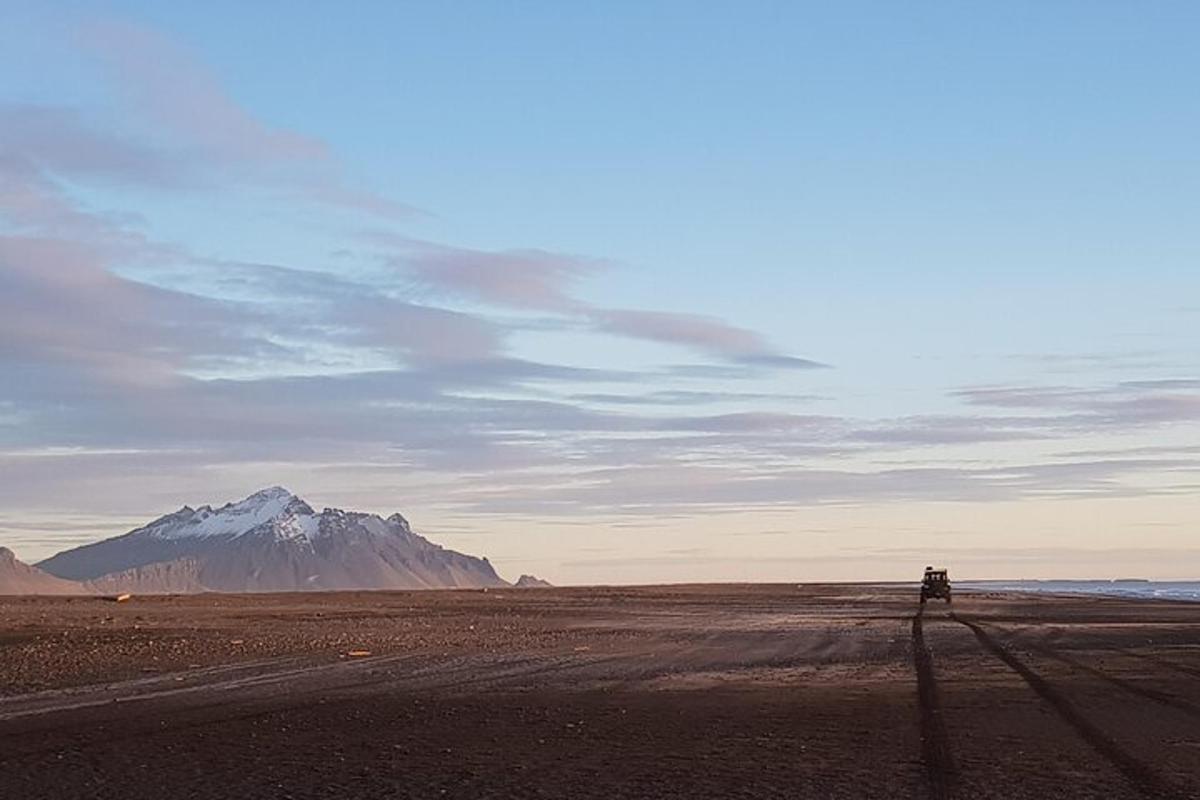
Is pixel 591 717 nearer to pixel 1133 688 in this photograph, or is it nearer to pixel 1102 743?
pixel 1102 743

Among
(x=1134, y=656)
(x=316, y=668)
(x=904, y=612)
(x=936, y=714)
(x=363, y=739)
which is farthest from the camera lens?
(x=904, y=612)

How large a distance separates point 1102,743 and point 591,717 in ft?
25.5

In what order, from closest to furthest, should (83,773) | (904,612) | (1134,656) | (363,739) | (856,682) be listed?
(83,773)
(363,739)
(856,682)
(1134,656)
(904,612)

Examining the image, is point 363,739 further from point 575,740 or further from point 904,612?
point 904,612

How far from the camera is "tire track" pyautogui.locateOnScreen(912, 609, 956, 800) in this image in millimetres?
16328

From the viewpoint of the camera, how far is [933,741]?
65.7 ft

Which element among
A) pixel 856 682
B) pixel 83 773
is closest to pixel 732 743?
pixel 83 773

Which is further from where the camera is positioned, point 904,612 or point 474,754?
point 904,612

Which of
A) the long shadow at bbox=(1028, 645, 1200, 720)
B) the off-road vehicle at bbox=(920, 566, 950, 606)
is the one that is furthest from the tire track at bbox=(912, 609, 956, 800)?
the off-road vehicle at bbox=(920, 566, 950, 606)

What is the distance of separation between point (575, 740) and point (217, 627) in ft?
116

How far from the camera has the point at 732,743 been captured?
2014 cm

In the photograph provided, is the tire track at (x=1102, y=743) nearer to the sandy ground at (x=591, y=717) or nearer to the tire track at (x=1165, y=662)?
the sandy ground at (x=591, y=717)

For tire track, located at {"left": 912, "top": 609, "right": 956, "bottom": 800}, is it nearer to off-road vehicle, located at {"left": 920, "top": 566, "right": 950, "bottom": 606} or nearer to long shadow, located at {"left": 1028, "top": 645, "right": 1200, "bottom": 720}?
long shadow, located at {"left": 1028, "top": 645, "right": 1200, "bottom": 720}

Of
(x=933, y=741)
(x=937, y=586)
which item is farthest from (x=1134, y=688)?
(x=937, y=586)
